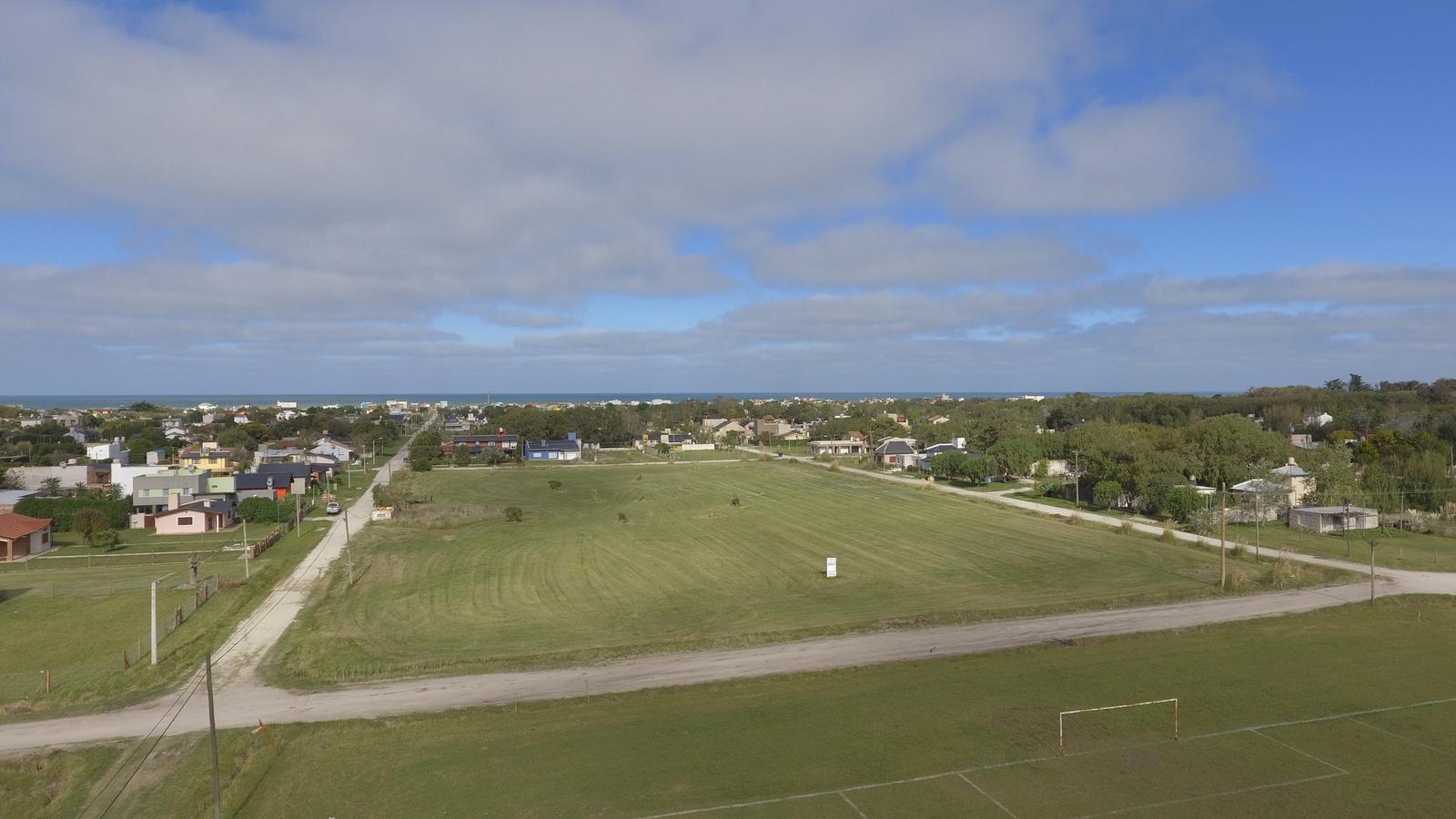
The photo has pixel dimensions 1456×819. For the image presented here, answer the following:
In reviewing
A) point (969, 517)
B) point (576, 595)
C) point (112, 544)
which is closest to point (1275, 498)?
point (969, 517)

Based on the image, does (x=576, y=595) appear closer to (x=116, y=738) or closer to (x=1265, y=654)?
(x=116, y=738)

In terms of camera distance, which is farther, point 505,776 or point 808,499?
point 808,499

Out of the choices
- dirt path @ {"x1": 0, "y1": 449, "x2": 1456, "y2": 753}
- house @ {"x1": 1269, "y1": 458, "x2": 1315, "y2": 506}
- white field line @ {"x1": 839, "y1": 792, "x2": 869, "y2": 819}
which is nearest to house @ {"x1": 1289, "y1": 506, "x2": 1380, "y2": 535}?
house @ {"x1": 1269, "y1": 458, "x2": 1315, "y2": 506}

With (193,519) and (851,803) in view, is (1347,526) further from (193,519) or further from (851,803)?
(193,519)

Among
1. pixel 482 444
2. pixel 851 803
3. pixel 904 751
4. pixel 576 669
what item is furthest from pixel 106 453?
pixel 851 803

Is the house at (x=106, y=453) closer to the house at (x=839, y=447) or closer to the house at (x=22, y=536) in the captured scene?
the house at (x=22, y=536)

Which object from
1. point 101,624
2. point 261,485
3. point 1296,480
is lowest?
point 101,624
